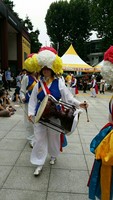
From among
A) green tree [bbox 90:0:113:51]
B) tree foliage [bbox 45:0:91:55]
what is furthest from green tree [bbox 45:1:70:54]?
green tree [bbox 90:0:113:51]

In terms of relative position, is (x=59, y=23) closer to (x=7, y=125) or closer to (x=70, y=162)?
(x=7, y=125)

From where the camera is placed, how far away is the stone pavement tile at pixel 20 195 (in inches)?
117

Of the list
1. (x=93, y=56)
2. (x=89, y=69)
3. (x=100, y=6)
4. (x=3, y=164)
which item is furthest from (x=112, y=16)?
(x=93, y=56)

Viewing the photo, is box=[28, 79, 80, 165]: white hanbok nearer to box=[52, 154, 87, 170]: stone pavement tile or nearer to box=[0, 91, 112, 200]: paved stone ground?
box=[0, 91, 112, 200]: paved stone ground

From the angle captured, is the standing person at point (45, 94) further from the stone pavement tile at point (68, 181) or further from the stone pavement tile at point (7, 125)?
the stone pavement tile at point (7, 125)

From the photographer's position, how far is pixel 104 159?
7.26ft

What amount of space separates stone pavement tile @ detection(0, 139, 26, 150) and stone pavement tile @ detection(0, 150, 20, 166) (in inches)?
9.7

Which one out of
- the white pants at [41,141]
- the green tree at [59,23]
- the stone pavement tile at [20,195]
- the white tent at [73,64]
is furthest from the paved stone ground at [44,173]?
the green tree at [59,23]

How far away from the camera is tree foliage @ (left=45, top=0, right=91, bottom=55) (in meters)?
41.9

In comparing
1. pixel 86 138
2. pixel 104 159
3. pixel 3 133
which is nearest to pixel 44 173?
pixel 104 159

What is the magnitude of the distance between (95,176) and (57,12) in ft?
142

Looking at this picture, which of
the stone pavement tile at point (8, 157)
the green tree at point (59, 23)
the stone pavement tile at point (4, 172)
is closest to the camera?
the stone pavement tile at point (4, 172)

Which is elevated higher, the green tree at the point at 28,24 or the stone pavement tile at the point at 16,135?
the green tree at the point at 28,24

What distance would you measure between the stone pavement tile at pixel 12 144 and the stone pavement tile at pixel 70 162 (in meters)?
0.94
